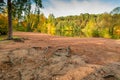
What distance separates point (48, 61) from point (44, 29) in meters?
65.5

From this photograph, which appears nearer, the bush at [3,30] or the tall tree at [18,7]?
the tall tree at [18,7]

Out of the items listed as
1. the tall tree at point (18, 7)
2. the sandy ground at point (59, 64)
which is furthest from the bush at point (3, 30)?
the sandy ground at point (59, 64)

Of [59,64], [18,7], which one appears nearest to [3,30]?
[18,7]

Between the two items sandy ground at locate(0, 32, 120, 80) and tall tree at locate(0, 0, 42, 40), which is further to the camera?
tall tree at locate(0, 0, 42, 40)

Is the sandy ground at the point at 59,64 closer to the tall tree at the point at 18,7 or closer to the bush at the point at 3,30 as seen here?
the tall tree at the point at 18,7

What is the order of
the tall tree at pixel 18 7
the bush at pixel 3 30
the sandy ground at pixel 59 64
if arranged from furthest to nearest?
the bush at pixel 3 30 → the tall tree at pixel 18 7 → the sandy ground at pixel 59 64

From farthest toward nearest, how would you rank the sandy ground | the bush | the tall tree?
the bush → the tall tree → the sandy ground

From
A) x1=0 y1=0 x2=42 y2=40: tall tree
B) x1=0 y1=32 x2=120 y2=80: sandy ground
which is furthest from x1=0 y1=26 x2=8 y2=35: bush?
x1=0 y1=32 x2=120 y2=80: sandy ground

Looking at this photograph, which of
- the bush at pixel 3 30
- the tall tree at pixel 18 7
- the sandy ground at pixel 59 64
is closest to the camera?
the sandy ground at pixel 59 64

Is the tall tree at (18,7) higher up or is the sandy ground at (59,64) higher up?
the tall tree at (18,7)

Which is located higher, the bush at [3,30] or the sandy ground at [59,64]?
the bush at [3,30]

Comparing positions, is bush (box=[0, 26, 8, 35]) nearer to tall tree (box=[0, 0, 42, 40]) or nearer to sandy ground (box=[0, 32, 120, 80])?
tall tree (box=[0, 0, 42, 40])

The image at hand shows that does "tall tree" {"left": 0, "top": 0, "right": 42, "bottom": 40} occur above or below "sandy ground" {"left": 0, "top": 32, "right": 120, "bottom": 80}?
above

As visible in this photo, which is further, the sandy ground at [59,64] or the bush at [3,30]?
the bush at [3,30]
